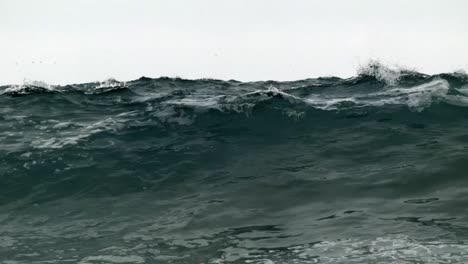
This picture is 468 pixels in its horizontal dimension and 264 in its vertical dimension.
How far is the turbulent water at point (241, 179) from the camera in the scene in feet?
23.2

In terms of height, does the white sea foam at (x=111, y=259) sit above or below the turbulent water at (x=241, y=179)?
below

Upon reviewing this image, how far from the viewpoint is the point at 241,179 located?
10289mm

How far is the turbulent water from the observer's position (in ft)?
23.2

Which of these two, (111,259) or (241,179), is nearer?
(111,259)

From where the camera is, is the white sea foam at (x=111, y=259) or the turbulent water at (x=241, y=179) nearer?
the white sea foam at (x=111, y=259)

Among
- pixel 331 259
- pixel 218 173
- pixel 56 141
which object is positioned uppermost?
pixel 56 141

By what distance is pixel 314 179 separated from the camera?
995 centimetres

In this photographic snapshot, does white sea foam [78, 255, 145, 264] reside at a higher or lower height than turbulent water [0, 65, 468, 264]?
lower

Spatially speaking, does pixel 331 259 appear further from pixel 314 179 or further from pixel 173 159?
pixel 173 159

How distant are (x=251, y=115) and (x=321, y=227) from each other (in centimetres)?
717

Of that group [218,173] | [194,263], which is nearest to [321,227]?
[194,263]

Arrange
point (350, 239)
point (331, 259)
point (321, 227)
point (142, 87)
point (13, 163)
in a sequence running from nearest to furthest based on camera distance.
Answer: point (331, 259) < point (350, 239) < point (321, 227) < point (13, 163) < point (142, 87)

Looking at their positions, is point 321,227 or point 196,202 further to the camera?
point 196,202

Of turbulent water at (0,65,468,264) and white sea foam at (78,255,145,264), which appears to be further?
turbulent water at (0,65,468,264)
